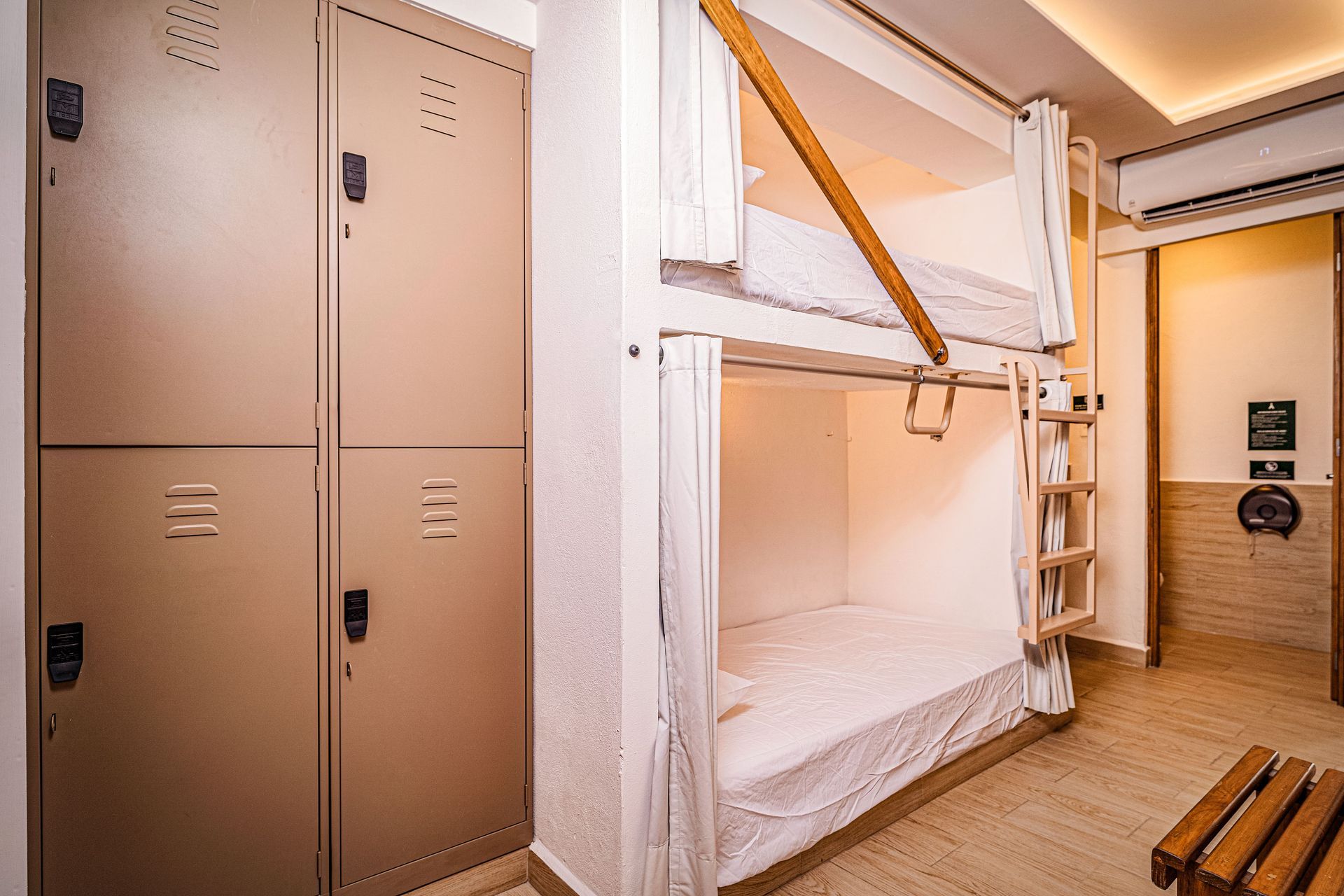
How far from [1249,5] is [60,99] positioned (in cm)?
390

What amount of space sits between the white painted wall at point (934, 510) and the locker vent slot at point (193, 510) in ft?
9.78

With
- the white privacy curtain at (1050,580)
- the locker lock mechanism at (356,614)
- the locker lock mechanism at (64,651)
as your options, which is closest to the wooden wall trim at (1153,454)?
the white privacy curtain at (1050,580)

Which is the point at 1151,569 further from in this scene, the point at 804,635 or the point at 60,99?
the point at 60,99

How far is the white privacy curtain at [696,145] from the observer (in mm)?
1781

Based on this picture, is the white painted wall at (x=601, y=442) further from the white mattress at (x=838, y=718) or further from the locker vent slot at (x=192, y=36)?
the locker vent slot at (x=192, y=36)

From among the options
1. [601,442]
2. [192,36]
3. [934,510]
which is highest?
[192,36]

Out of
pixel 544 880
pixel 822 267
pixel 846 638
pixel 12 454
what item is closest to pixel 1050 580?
pixel 846 638

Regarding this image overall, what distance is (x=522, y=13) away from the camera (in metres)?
2.07

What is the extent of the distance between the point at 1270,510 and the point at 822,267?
405cm

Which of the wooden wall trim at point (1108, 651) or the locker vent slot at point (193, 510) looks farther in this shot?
the wooden wall trim at point (1108, 651)

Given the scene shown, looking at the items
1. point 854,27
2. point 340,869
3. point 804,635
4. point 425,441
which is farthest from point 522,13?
point 804,635

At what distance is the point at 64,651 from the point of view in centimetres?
142

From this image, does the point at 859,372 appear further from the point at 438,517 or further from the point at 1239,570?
the point at 1239,570

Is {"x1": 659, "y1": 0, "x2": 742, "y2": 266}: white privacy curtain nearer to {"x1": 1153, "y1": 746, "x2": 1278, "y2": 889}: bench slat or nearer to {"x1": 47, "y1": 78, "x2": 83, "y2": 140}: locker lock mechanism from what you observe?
{"x1": 47, "y1": 78, "x2": 83, "y2": 140}: locker lock mechanism
